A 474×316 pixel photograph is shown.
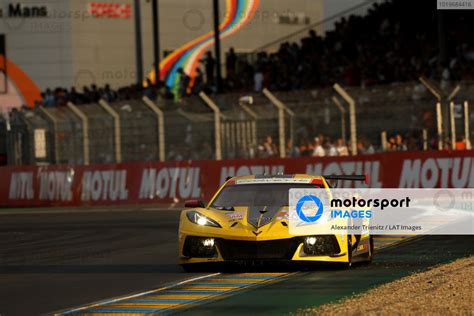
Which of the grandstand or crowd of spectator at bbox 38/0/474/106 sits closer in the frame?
the grandstand

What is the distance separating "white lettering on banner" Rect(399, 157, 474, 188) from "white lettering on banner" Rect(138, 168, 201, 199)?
5939 mm

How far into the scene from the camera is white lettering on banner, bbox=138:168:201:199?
31.4 metres

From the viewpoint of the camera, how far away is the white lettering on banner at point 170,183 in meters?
31.4

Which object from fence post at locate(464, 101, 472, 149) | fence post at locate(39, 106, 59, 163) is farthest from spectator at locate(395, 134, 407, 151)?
fence post at locate(39, 106, 59, 163)

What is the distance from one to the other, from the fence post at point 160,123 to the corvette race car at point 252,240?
57.0 feet

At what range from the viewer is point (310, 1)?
5372cm

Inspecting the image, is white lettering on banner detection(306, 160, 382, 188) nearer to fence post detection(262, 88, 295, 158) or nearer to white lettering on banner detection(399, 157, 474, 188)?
white lettering on banner detection(399, 157, 474, 188)

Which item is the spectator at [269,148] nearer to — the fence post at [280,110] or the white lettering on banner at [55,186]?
the fence post at [280,110]

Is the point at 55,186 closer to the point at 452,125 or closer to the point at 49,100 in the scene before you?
the point at 49,100

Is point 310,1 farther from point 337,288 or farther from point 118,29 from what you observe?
point 337,288

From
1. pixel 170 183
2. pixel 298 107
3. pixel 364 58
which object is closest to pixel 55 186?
pixel 170 183

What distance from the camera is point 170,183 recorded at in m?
31.8

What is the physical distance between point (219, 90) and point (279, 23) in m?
18.0

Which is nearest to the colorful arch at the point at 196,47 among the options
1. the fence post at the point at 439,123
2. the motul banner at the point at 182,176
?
the motul banner at the point at 182,176
